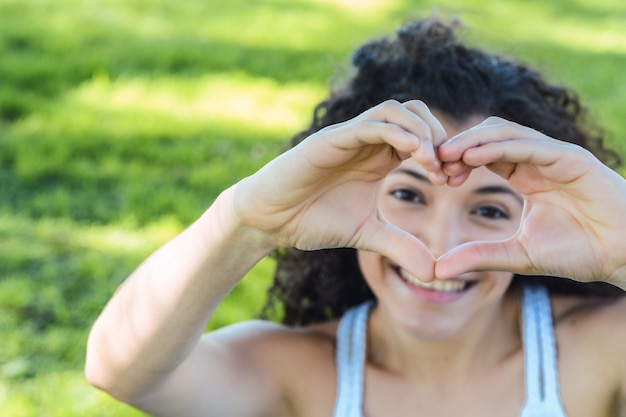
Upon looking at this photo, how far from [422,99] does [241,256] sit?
0.77 meters

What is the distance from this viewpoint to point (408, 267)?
1.70 m

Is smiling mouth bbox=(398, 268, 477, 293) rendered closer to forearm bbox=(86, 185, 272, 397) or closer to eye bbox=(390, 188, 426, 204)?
eye bbox=(390, 188, 426, 204)

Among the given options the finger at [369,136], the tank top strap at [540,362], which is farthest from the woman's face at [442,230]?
the finger at [369,136]

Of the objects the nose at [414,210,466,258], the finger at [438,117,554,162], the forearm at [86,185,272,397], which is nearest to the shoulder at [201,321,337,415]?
the forearm at [86,185,272,397]

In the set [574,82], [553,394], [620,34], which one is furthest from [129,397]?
[620,34]

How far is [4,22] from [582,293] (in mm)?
3630

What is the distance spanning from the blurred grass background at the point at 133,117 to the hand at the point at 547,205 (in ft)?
4.37

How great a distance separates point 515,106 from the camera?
→ 2.52 metres

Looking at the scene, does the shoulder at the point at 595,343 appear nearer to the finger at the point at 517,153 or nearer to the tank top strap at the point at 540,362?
the tank top strap at the point at 540,362

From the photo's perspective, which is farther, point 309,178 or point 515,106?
point 515,106

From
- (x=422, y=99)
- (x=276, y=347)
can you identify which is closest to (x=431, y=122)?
(x=422, y=99)

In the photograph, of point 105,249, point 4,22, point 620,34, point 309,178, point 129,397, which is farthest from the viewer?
point 620,34

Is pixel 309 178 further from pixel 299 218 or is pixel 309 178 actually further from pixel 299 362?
pixel 299 362

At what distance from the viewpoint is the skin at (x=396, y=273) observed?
1679 millimetres
